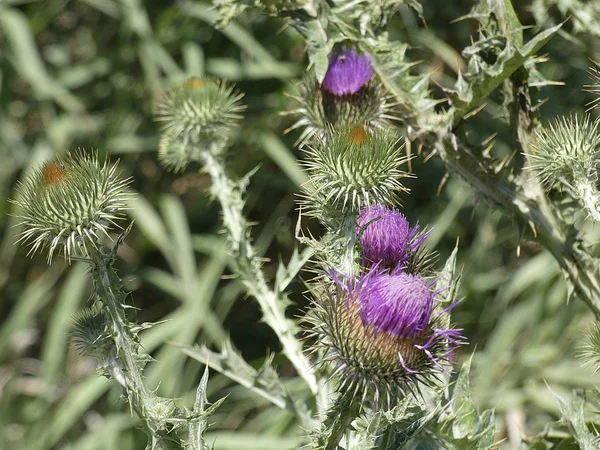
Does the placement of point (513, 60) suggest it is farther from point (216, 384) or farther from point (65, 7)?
point (65, 7)

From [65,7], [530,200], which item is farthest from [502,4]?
[65,7]

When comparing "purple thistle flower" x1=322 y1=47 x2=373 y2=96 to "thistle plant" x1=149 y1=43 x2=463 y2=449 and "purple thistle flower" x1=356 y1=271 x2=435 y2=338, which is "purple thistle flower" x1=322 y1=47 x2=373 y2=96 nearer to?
"thistle plant" x1=149 y1=43 x2=463 y2=449

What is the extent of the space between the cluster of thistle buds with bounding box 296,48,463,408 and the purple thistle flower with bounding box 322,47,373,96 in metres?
0.41

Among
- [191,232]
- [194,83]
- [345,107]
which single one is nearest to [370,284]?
[345,107]

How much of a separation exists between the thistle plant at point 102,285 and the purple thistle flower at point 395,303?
344 mm

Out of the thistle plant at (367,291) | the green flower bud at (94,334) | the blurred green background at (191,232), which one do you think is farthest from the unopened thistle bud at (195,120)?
the blurred green background at (191,232)

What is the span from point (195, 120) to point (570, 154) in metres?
1.22

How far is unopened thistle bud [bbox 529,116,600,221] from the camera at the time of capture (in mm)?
1554

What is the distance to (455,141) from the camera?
1.94 meters

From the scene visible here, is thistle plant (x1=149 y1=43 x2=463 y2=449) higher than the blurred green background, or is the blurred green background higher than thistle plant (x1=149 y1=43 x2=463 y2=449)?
thistle plant (x1=149 y1=43 x2=463 y2=449)

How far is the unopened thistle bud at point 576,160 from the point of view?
61.2 inches

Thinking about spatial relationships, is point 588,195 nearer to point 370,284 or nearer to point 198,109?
point 370,284

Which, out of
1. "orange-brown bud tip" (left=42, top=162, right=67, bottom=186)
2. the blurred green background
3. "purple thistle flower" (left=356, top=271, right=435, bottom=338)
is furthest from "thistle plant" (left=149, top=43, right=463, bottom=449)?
the blurred green background

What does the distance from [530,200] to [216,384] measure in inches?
113
